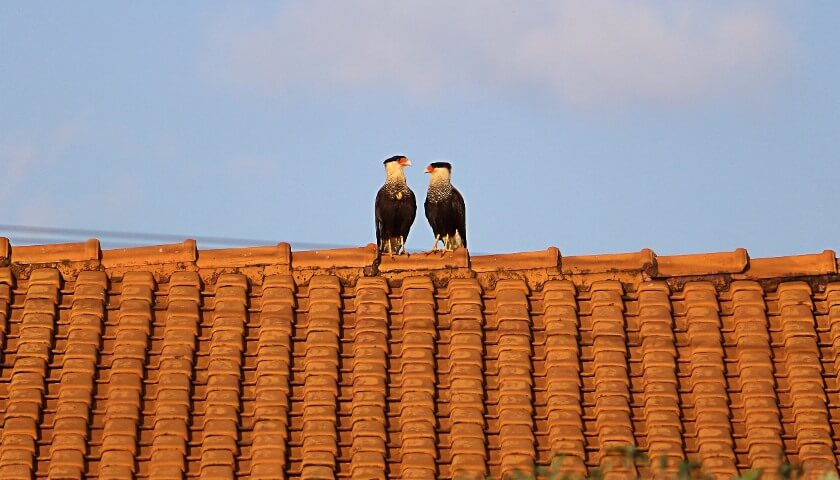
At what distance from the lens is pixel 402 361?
30.8ft

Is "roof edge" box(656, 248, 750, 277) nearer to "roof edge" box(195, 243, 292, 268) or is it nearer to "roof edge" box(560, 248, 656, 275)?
"roof edge" box(560, 248, 656, 275)

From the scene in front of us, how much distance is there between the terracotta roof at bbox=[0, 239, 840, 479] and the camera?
876 centimetres

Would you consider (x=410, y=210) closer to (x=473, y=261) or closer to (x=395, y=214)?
(x=395, y=214)

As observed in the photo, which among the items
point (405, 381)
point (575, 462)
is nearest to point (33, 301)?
point (405, 381)

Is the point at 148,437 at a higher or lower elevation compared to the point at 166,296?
lower

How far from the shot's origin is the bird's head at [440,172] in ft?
41.5

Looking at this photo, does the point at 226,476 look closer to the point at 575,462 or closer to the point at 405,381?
the point at 405,381

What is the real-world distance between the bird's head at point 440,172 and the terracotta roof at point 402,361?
2.47 m

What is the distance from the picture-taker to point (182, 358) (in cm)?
934

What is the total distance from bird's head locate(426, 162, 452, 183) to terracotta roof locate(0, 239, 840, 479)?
Answer: 2.47 meters

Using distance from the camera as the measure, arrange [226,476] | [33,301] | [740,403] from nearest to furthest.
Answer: [226,476], [740,403], [33,301]

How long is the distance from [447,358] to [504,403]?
53 cm

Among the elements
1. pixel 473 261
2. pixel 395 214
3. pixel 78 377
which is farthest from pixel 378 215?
pixel 78 377

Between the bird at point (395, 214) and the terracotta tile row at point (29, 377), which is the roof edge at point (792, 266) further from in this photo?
the terracotta tile row at point (29, 377)
